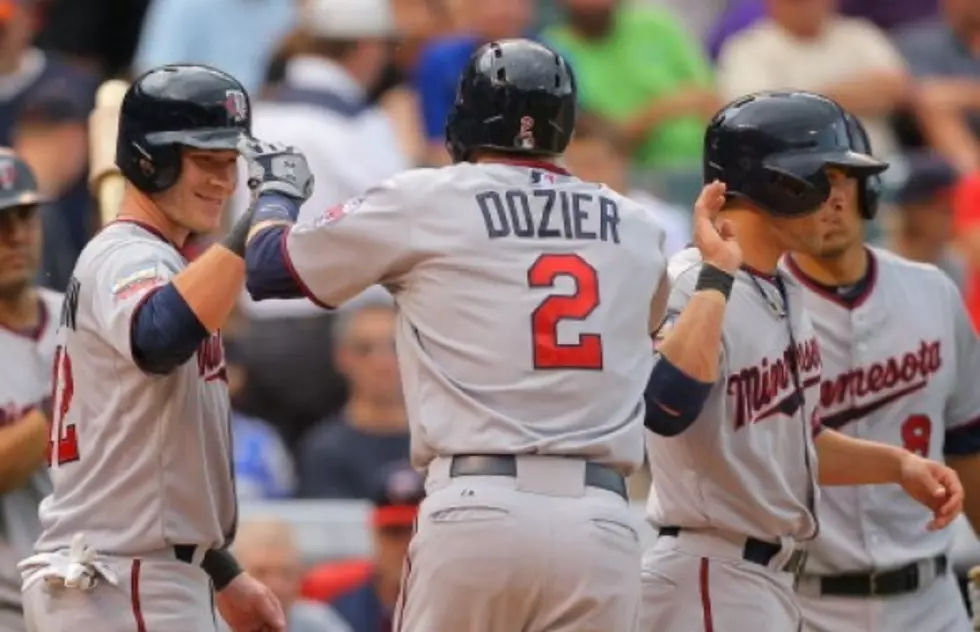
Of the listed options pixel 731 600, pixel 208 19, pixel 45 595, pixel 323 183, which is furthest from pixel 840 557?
pixel 208 19

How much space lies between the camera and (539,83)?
6676 millimetres

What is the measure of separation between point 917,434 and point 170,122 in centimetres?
234

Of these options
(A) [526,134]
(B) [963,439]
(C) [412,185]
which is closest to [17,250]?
(C) [412,185]

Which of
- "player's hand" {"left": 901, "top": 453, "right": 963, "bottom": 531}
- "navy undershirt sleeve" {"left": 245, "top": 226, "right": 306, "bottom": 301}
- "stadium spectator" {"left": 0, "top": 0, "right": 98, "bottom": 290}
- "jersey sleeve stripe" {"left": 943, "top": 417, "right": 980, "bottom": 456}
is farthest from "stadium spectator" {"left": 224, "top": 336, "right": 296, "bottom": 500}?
"navy undershirt sleeve" {"left": 245, "top": 226, "right": 306, "bottom": 301}

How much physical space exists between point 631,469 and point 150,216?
1.43 metres

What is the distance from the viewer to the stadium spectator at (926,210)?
11539mm

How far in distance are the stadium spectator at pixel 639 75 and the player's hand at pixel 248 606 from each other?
5.63m

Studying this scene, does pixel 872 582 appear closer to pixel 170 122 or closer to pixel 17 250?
pixel 170 122

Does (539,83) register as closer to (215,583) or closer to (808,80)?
Result: (215,583)

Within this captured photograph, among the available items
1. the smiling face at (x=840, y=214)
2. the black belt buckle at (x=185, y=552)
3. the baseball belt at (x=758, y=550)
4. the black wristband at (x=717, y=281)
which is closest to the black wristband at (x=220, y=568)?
the black belt buckle at (x=185, y=552)

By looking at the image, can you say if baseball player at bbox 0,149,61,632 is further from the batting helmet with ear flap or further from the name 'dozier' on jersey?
the batting helmet with ear flap

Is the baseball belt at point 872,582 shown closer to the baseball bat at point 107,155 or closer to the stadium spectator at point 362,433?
the baseball bat at point 107,155

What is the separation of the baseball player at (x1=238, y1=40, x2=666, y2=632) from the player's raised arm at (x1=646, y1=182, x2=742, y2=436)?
87 mm

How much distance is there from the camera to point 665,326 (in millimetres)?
6992
